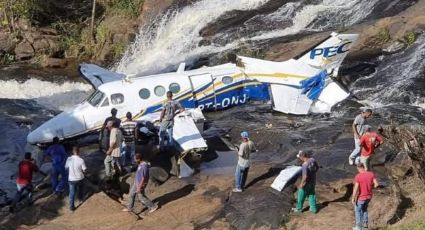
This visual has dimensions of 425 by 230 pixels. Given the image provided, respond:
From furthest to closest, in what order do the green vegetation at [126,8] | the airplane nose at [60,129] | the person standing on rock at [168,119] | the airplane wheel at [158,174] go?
the green vegetation at [126,8]
the airplane nose at [60,129]
the person standing on rock at [168,119]
the airplane wheel at [158,174]

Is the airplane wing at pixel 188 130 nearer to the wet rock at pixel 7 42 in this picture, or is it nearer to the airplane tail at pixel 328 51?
the airplane tail at pixel 328 51

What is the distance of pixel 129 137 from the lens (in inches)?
710

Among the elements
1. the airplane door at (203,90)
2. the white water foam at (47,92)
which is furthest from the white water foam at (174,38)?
the airplane door at (203,90)

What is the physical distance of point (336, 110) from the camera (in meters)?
23.0

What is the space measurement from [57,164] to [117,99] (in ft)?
14.2

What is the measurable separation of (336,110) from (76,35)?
1669 cm

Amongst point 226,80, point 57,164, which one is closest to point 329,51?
point 226,80

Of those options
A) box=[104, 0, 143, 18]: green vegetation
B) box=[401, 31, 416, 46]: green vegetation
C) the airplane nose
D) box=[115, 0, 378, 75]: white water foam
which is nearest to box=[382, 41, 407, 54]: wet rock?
box=[401, 31, 416, 46]: green vegetation

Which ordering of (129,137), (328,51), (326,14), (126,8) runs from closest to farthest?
(129,137)
(328,51)
(326,14)
(126,8)

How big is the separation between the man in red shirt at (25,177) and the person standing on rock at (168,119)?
382 centimetres

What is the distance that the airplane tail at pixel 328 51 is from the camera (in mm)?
24031

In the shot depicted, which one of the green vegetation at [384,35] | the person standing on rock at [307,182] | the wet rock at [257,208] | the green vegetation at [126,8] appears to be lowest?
the wet rock at [257,208]

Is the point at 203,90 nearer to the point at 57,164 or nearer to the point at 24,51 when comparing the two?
the point at 57,164

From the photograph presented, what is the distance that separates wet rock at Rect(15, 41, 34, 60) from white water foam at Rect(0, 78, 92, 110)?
412cm
